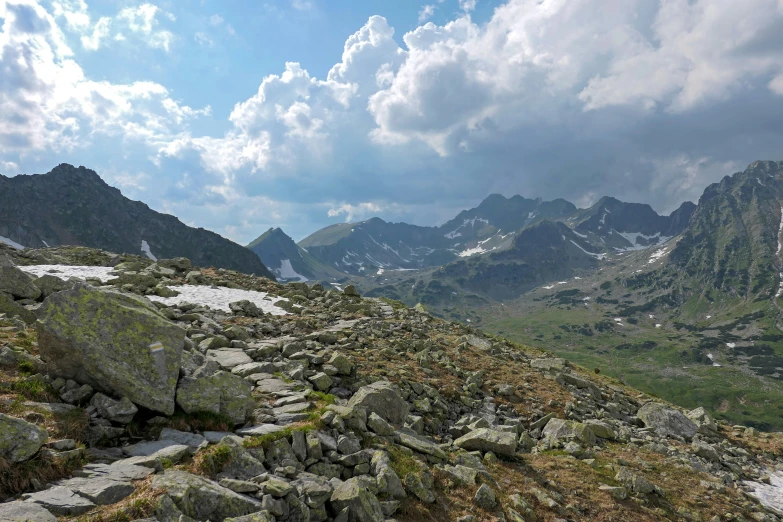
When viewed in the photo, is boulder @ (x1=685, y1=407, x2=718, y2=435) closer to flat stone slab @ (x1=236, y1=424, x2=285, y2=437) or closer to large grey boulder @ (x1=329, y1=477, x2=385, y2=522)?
large grey boulder @ (x1=329, y1=477, x2=385, y2=522)

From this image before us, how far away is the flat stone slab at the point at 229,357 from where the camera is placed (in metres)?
18.5

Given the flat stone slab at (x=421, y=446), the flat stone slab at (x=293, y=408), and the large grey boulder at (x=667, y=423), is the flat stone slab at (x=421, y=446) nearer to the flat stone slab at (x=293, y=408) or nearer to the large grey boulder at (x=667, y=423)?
the flat stone slab at (x=293, y=408)

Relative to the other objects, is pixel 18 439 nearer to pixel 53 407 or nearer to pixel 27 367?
pixel 53 407

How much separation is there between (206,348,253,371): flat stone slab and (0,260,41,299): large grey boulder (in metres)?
11.6

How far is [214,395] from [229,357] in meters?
7.44

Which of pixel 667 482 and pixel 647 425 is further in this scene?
pixel 647 425

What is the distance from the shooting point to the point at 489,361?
3109 cm

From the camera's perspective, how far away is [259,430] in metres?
12.0

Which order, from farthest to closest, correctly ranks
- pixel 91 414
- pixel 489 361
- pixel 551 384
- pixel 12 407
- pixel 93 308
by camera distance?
pixel 489 361
pixel 551 384
pixel 93 308
pixel 91 414
pixel 12 407

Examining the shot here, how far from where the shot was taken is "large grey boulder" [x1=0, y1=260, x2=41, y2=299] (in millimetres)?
21344

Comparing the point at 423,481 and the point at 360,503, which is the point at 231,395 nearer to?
Answer: the point at 360,503

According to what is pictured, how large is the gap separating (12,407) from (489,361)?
2775cm

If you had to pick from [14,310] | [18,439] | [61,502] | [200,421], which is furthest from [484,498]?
[14,310]

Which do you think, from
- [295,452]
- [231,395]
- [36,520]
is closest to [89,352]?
[231,395]
